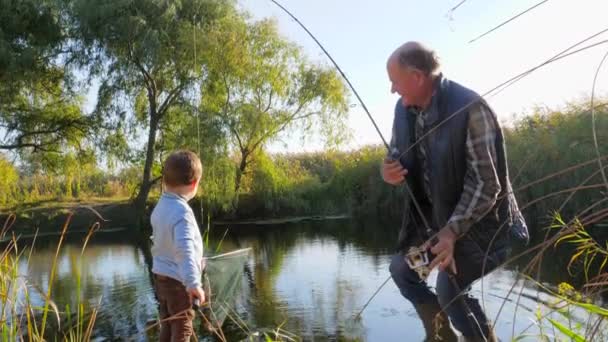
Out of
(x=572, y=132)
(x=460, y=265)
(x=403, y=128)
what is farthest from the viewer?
(x=572, y=132)

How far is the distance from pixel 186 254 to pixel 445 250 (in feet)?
3.71

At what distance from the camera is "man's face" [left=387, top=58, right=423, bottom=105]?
220 centimetres

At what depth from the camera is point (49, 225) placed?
1691 centimetres

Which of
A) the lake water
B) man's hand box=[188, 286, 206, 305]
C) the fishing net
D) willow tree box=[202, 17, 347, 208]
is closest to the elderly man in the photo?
the lake water

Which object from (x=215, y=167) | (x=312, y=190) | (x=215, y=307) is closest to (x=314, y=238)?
(x=215, y=167)

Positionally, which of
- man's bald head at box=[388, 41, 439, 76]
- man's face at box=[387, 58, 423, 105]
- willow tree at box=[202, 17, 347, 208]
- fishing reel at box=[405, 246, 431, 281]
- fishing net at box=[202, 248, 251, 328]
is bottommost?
fishing net at box=[202, 248, 251, 328]

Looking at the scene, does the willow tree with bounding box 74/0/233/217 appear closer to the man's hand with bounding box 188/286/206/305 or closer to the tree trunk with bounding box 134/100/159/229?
the tree trunk with bounding box 134/100/159/229

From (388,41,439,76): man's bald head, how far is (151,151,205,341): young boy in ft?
3.60

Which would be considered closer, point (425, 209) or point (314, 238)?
point (425, 209)

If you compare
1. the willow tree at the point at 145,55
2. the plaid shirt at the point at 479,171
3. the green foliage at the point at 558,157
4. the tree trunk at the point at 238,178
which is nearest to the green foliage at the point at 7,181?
the willow tree at the point at 145,55

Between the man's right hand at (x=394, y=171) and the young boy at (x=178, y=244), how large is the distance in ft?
3.07

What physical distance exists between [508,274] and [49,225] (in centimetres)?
1411

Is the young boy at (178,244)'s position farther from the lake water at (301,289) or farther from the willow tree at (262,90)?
the willow tree at (262,90)

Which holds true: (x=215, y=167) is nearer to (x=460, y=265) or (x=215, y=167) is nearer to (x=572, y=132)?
(x=572, y=132)
